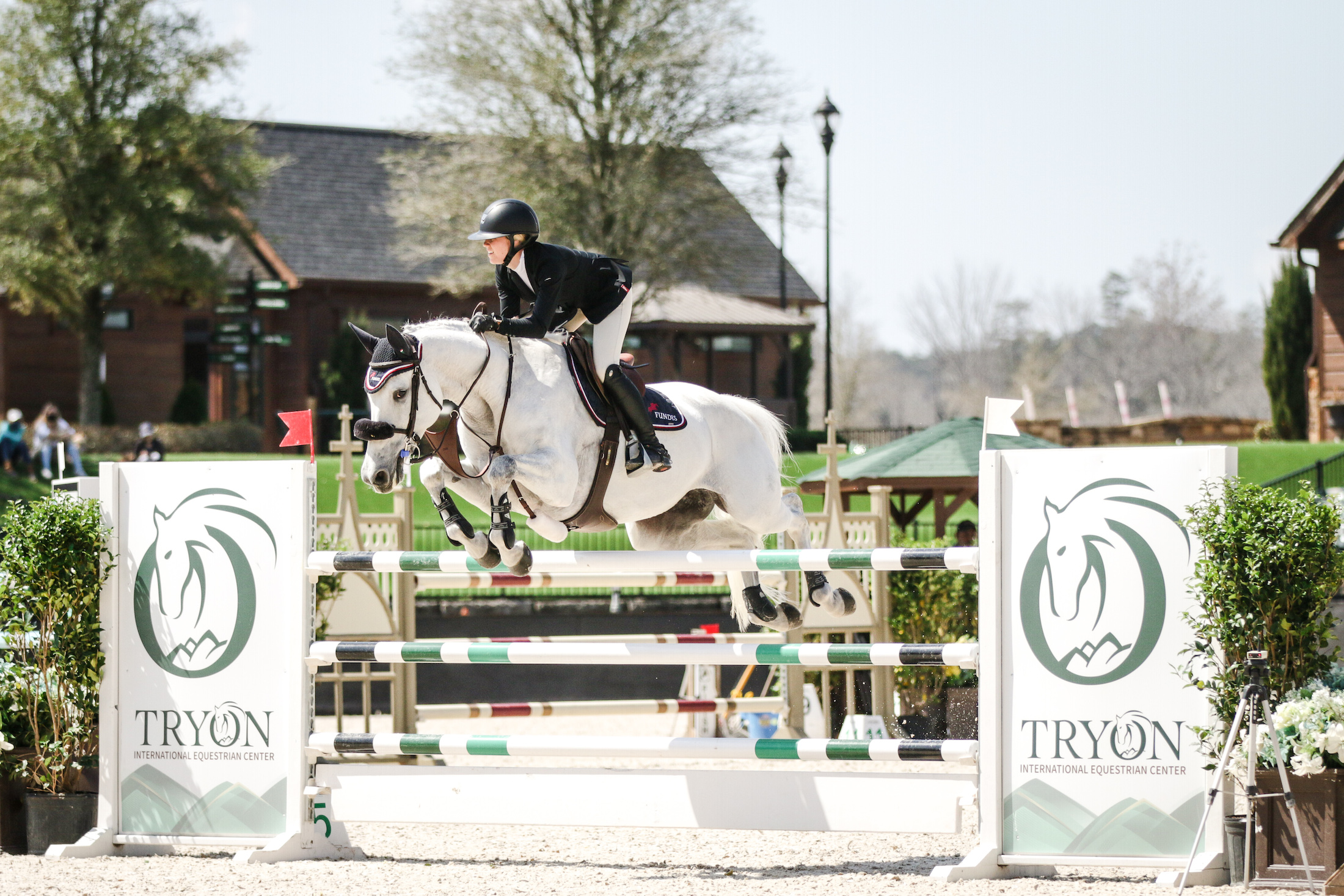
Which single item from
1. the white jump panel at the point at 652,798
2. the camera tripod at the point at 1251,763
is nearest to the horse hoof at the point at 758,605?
the white jump panel at the point at 652,798

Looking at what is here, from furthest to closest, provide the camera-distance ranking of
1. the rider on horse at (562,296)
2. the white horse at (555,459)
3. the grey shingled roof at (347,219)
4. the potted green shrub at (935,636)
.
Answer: the grey shingled roof at (347,219) → the potted green shrub at (935,636) → the rider on horse at (562,296) → the white horse at (555,459)

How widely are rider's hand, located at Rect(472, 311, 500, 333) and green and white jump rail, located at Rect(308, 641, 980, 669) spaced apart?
1142 mm

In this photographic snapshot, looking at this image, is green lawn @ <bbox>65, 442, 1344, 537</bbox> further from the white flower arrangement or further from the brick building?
the white flower arrangement

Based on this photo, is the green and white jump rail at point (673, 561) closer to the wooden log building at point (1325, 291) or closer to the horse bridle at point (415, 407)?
the horse bridle at point (415, 407)

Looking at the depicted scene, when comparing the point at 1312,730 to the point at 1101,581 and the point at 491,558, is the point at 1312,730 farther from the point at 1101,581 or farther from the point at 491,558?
the point at 491,558

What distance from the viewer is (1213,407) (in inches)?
2084

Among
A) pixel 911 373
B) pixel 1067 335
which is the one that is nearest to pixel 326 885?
pixel 1067 335

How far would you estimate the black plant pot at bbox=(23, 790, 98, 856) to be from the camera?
17.7 feet

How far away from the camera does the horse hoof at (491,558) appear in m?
4.87

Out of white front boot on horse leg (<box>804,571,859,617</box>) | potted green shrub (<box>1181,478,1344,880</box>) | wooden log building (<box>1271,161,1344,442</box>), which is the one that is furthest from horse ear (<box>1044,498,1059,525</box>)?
wooden log building (<box>1271,161,1344,442</box>)

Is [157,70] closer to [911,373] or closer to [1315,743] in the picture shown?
[1315,743]

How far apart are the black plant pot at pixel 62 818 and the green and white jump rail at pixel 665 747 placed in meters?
1.02

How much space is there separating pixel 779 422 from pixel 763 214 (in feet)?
62.3

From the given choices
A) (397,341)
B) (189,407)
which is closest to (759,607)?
(397,341)
